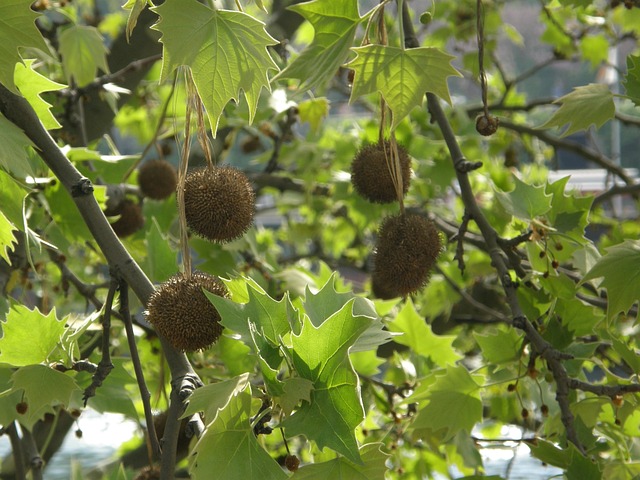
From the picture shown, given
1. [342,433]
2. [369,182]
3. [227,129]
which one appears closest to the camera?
[342,433]

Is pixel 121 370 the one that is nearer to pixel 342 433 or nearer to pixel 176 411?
pixel 176 411

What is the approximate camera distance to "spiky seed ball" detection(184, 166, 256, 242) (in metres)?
0.94

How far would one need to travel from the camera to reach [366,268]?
8.75ft

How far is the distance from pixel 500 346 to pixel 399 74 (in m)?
0.50

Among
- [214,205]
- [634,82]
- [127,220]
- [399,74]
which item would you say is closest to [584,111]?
[634,82]

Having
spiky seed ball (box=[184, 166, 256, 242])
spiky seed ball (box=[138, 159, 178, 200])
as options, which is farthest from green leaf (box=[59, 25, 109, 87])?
spiky seed ball (box=[184, 166, 256, 242])

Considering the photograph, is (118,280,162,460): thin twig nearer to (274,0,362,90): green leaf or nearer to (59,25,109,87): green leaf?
(274,0,362,90): green leaf

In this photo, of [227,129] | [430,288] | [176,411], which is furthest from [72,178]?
[430,288]

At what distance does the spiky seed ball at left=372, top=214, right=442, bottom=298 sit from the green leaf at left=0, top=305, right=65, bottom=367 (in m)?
0.38

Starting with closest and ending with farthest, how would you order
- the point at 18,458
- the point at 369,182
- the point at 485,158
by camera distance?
the point at 369,182 < the point at 18,458 < the point at 485,158

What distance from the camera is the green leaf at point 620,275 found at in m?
1.03

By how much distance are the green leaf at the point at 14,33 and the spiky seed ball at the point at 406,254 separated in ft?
1.51

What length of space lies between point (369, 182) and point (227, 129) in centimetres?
90

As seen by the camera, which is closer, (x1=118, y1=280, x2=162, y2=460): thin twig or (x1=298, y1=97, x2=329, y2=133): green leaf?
(x1=118, y1=280, x2=162, y2=460): thin twig
